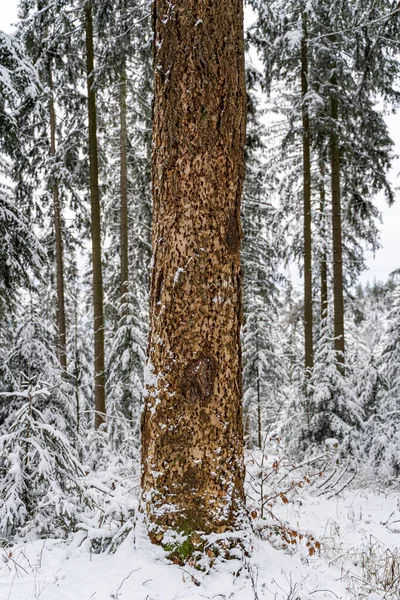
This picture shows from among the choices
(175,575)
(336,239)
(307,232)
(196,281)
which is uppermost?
(307,232)

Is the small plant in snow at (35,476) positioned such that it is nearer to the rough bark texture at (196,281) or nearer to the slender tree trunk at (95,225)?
the rough bark texture at (196,281)

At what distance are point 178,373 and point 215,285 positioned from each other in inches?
24.5

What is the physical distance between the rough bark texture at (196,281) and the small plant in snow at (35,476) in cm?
125

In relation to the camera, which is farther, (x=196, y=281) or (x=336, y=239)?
(x=336, y=239)

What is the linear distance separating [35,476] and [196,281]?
8.43 ft

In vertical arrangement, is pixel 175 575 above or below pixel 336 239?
below

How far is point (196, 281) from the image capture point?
2.68 metres

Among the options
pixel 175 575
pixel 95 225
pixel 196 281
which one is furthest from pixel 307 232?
pixel 175 575

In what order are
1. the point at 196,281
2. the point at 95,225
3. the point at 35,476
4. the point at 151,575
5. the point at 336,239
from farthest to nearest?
1. the point at 336,239
2. the point at 95,225
3. the point at 35,476
4. the point at 196,281
5. the point at 151,575

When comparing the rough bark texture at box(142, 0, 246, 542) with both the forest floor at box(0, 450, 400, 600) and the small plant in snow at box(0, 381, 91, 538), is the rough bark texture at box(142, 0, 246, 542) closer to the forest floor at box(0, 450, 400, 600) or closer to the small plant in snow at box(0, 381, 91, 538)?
the forest floor at box(0, 450, 400, 600)

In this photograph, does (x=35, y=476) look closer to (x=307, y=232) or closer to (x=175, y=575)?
(x=175, y=575)

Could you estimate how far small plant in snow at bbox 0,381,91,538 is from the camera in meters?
3.48

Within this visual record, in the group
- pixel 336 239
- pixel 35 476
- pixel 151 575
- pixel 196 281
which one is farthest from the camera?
pixel 336 239

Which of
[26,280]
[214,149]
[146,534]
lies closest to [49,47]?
[26,280]
